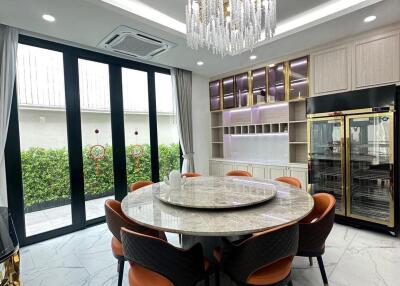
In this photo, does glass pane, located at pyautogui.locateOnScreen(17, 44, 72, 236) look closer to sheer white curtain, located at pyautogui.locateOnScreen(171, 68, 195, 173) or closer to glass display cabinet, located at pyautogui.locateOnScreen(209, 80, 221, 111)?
sheer white curtain, located at pyautogui.locateOnScreen(171, 68, 195, 173)

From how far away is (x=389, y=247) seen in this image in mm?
2594

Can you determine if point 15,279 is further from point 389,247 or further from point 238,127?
point 238,127

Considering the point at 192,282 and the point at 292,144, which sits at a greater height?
the point at 292,144

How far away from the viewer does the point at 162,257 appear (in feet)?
4.22

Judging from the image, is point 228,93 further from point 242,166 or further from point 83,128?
point 83,128

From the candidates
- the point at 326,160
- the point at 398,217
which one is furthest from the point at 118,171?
the point at 398,217

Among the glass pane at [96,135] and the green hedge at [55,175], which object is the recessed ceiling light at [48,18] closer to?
the glass pane at [96,135]

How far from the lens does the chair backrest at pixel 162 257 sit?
4.19 ft

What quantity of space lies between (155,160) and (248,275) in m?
3.19

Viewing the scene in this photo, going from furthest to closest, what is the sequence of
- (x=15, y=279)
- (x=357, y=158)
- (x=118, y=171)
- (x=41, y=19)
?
(x=118, y=171)
(x=357, y=158)
(x=41, y=19)
(x=15, y=279)

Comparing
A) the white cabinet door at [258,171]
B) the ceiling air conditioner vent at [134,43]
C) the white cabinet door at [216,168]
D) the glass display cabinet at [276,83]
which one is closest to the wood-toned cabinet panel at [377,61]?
the glass display cabinet at [276,83]

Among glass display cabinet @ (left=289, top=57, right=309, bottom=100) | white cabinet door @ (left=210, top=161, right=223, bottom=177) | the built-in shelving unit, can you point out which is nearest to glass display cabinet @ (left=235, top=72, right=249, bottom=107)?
the built-in shelving unit

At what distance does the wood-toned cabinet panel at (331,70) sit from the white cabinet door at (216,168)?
2440 mm

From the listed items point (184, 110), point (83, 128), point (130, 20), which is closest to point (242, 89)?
point (184, 110)
